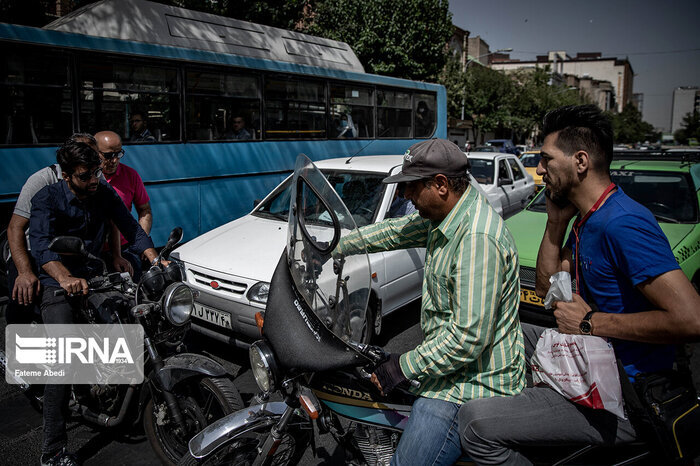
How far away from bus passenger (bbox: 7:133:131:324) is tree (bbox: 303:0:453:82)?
55.3 ft

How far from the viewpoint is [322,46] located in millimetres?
11086

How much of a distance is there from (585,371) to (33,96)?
680 centimetres

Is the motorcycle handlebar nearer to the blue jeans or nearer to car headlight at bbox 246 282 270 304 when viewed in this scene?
the blue jeans

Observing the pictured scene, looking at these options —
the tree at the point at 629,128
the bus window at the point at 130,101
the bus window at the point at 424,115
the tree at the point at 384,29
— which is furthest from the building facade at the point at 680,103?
the bus window at the point at 130,101

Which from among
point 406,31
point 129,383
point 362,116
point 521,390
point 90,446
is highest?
point 406,31

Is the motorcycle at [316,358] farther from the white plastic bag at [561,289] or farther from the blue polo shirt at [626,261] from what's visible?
the white plastic bag at [561,289]

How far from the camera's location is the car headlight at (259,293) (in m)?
4.00

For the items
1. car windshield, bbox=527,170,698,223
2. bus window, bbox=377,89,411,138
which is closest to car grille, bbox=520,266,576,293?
car windshield, bbox=527,170,698,223

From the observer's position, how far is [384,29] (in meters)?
19.1

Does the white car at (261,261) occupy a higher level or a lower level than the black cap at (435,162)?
lower

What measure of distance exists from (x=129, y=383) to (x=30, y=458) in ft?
2.82

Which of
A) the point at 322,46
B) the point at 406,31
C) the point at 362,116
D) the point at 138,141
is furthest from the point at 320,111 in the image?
the point at 406,31

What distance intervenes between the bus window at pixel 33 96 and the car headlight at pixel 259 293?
406cm

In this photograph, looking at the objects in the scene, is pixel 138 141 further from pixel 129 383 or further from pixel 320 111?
pixel 129 383
